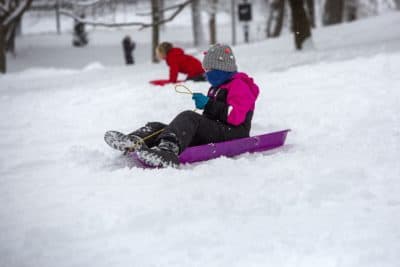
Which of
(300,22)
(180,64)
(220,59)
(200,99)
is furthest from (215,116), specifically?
(300,22)

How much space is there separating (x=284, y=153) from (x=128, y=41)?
17.7 metres

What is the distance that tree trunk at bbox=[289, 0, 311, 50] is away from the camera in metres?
13.0

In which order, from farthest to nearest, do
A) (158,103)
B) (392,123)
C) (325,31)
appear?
1. (325,31)
2. (158,103)
3. (392,123)

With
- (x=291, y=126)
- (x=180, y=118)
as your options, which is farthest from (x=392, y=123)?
(x=180, y=118)

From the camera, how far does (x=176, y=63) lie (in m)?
9.42

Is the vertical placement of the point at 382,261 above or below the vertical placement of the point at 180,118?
below

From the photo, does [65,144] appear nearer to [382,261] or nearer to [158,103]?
[158,103]

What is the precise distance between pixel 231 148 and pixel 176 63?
490 centimetres

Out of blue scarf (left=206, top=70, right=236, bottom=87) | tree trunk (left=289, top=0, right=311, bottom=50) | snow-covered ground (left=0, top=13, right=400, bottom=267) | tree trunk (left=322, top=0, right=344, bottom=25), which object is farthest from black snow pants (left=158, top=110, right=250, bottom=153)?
tree trunk (left=322, top=0, right=344, bottom=25)

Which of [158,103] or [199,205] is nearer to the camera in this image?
[199,205]

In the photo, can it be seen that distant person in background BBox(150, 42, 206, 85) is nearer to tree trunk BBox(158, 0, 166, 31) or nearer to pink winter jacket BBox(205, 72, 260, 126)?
tree trunk BBox(158, 0, 166, 31)

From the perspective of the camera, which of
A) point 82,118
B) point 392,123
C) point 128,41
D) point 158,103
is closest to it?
point 392,123

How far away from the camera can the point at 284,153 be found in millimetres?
4832

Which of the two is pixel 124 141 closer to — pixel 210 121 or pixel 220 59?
pixel 210 121
